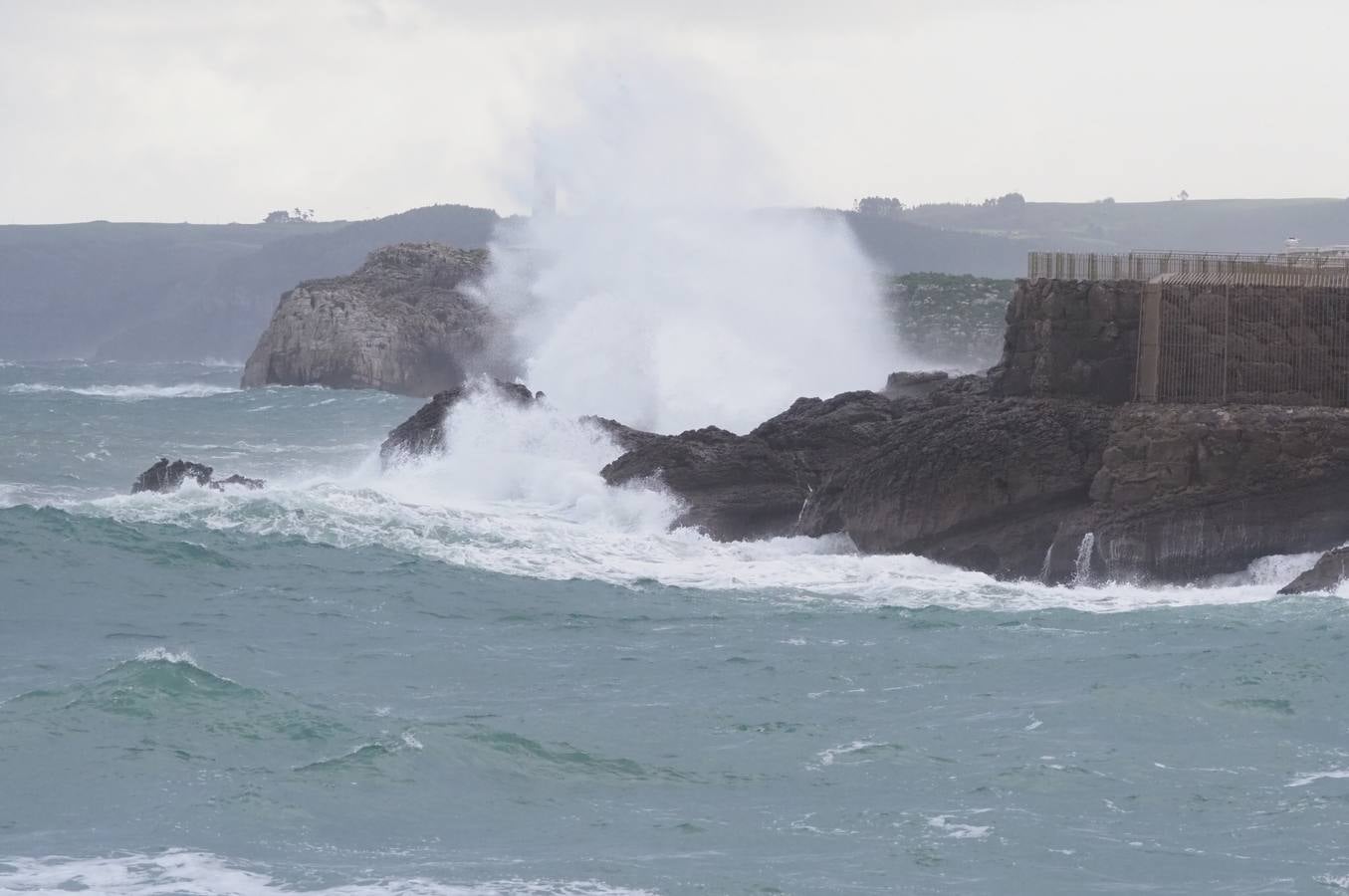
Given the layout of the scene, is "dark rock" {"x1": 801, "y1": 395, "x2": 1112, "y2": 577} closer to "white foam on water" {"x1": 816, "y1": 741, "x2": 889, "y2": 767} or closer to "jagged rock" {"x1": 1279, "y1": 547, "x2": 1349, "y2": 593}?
"jagged rock" {"x1": 1279, "y1": 547, "x2": 1349, "y2": 593}

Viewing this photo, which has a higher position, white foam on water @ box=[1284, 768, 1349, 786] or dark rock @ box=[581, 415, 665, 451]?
dark rock @ box=[581, 415, 665, 451]

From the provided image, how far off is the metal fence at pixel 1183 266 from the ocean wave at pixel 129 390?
42261mm

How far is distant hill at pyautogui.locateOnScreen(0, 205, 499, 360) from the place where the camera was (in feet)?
490

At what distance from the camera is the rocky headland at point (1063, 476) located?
20.4 meters

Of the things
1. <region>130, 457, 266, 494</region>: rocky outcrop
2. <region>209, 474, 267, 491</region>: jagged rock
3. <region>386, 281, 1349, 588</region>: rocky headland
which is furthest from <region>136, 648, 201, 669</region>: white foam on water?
<region>130, 457, 266, 494</region>: rocky outcrop

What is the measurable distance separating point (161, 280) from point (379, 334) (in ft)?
376

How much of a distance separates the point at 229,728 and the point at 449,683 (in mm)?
2471

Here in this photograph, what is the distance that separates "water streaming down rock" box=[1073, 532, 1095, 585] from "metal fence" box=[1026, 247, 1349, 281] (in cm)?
448

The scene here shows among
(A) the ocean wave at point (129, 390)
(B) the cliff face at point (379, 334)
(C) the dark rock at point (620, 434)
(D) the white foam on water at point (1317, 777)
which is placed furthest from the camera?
(B) the cliff face at point (379, 334)

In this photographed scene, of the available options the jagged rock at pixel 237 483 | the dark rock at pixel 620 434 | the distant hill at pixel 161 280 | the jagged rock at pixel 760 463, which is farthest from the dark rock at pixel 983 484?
the distant hill at pixel 161 280

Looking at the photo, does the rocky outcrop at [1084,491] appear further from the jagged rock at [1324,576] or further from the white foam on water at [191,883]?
the white foam on water at [191,883]

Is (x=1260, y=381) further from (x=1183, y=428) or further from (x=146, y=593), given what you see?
(x=146, y=593)

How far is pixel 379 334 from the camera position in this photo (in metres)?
Result: 67.6

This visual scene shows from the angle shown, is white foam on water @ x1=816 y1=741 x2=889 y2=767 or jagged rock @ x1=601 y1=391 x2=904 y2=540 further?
jagged rock @ x1=601 y1=391 x2=904 y2=540
